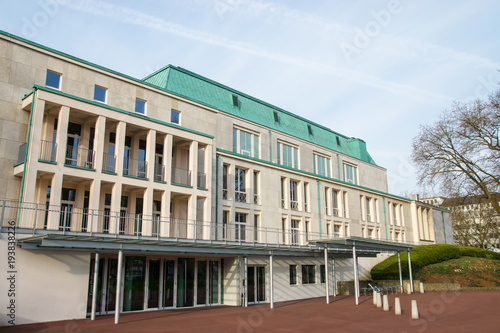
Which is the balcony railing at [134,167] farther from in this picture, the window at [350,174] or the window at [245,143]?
the window at [350,174]

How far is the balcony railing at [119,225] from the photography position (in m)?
16.7

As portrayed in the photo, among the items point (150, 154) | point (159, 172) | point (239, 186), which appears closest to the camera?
point (150, 154)

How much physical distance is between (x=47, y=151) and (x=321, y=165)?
987 inches

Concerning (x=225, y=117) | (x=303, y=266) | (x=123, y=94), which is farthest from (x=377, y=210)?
(x=123, y=94)

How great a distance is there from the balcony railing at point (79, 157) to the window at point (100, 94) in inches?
113

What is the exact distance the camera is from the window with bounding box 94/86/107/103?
21.3 metres

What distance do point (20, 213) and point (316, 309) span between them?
14382 mm

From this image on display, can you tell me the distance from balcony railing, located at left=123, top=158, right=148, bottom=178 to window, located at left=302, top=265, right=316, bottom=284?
13637 millimetres

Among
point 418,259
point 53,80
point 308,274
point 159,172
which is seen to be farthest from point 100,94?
point 418,259

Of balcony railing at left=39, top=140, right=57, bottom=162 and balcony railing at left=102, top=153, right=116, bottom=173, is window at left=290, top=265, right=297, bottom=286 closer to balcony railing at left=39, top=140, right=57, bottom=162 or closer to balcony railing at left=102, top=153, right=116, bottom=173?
balcony railing at left=102, top=153, right=116, bottom=173

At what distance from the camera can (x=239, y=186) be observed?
27.3 meters

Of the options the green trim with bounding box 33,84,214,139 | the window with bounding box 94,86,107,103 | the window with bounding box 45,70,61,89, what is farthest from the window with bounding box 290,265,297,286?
the window with bounding box 45,70,61,89

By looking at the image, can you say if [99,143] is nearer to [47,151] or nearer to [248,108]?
[47,151]

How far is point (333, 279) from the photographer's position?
30.7m
